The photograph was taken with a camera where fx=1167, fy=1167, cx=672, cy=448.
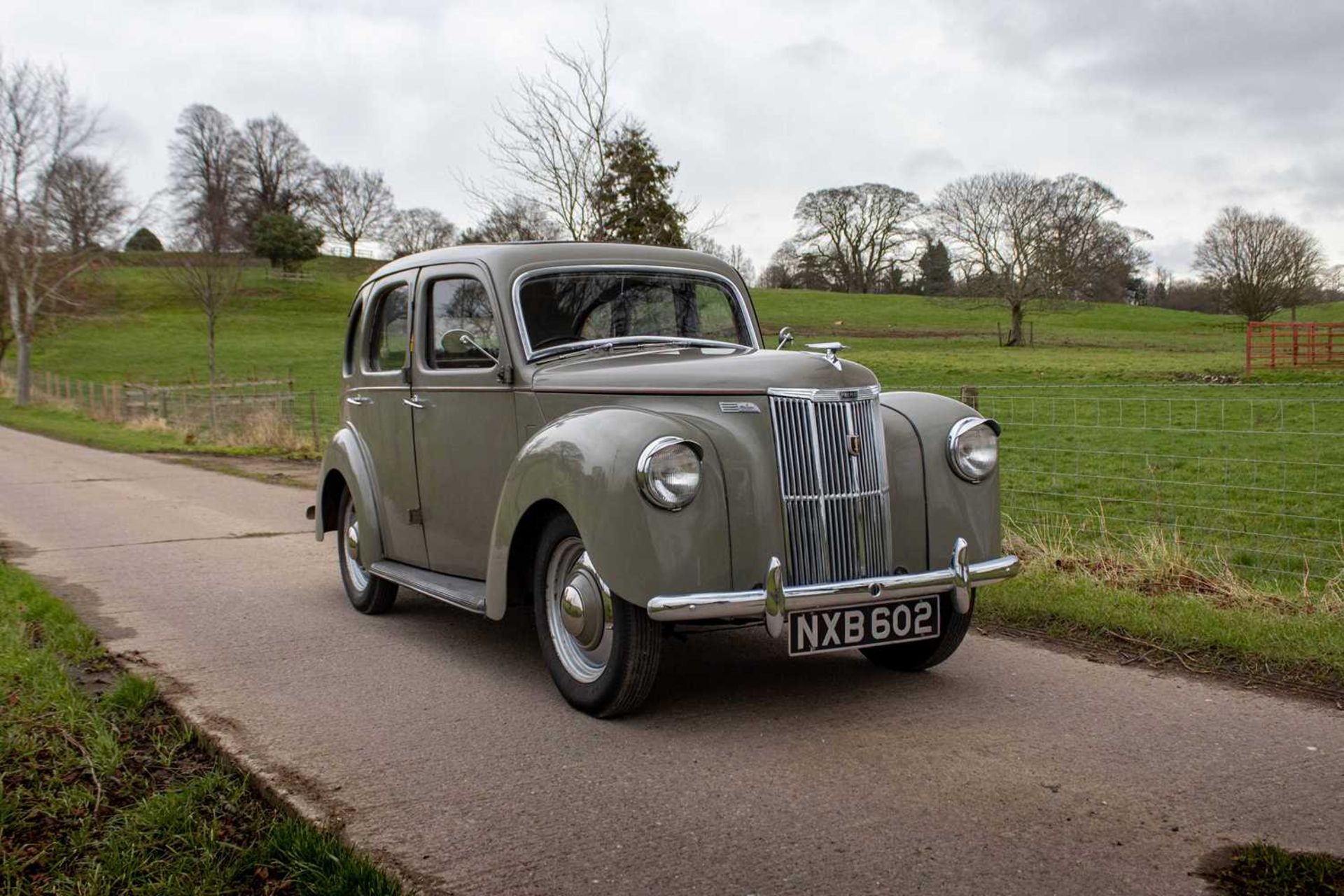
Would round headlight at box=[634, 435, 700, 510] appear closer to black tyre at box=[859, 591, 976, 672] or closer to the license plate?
the license plate

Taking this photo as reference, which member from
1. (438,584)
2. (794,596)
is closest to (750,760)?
(794,596)

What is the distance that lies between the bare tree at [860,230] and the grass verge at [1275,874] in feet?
234

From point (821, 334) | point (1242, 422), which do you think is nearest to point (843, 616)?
point (1242, 422)

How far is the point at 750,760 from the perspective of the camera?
13.5ft

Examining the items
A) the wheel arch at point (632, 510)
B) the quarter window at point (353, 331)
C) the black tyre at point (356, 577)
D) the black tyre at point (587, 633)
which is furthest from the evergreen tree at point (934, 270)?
the wheel arch at point (632, 510)

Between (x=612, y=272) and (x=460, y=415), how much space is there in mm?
1031

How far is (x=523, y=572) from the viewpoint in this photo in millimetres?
5105

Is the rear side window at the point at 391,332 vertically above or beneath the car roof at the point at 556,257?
beneath

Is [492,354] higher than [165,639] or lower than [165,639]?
higher

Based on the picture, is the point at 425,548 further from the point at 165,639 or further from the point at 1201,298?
the point at 1201,298

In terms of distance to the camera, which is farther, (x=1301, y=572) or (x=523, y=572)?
(x=1301, y=572)

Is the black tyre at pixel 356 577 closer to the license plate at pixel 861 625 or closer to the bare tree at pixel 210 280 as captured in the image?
the license plate at pixel 861 625

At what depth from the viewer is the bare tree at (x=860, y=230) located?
→ 237ft

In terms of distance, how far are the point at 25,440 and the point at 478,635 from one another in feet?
71.2
